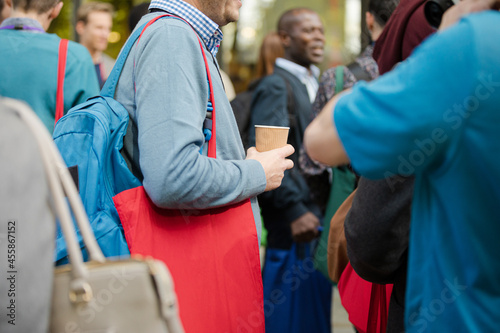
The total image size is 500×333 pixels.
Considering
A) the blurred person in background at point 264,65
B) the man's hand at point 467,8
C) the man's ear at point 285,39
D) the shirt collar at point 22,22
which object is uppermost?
the man's hand at point 467,8

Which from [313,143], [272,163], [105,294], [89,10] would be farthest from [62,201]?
[89,10]

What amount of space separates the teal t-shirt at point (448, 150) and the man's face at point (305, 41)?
11.1ft

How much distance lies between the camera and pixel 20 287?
1.07 metres

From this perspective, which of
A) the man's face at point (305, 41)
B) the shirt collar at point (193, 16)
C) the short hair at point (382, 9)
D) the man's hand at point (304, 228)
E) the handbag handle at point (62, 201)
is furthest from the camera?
the man's face at point (305, 41)

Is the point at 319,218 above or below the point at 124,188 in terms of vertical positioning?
below

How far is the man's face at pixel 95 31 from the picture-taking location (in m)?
5.00

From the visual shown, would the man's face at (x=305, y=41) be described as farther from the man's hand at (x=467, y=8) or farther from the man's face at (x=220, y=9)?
the man's hand at (x=467, y=8)

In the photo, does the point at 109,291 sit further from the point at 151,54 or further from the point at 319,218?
the point at 319,218

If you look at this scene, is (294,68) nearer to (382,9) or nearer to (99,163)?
(382,9)


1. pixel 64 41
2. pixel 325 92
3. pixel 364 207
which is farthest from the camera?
pixel 325 92

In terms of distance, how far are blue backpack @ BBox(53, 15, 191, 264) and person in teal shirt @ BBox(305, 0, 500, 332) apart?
71 centimetres

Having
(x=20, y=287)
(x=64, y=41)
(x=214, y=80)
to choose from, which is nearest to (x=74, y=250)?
(x=20, y=287)

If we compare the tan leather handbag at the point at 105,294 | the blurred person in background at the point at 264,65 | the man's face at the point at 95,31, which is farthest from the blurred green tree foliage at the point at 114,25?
the tan leather handbag at the point at 105,294

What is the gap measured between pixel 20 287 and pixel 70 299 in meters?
0.13
